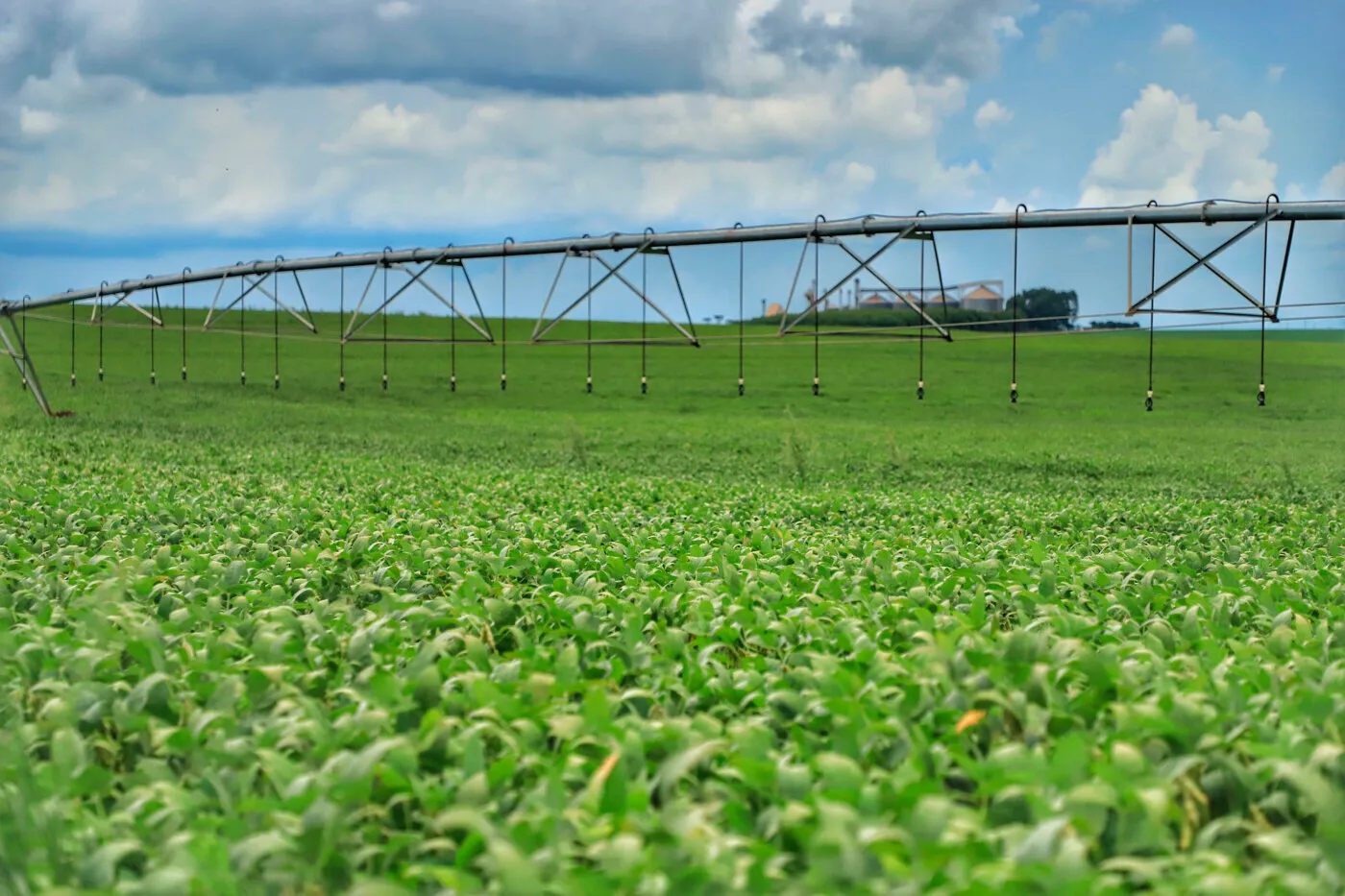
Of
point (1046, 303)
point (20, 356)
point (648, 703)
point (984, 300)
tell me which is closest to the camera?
point (648, 703)

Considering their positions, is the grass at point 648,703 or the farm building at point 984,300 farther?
the farm building at point 984,300

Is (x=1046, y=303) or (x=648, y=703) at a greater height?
(x=1046, y=303)

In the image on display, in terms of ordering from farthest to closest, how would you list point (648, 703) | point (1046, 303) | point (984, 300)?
point (984, 300) < point (1046, 303) < point (648, 703)

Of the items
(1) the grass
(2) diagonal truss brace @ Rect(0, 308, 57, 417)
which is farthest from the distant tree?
(2) diagonal truss brace @ Rect(0, 308, 57, 417)

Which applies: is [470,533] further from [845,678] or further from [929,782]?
[929,782]

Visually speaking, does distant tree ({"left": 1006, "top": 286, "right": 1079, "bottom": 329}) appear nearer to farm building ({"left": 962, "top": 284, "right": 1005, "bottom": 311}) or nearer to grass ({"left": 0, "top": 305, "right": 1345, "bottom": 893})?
farm building ({"left": 962, "top": 284, "right": 1005, "bottom": 311})

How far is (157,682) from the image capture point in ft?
16.3

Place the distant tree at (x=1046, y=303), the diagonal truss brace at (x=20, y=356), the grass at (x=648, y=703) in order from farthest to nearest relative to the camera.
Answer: the diagonal truss brace at (x=20, y=356) < the distant tree at (x=1046, y=303) < the grass at (x=648, y=703)

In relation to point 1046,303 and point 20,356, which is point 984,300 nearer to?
point 1046,303

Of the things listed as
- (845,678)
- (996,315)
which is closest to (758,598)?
(845,678)

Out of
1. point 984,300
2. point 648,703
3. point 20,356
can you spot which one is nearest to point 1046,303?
point 984,300

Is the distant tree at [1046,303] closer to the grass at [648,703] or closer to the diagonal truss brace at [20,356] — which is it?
the grass at [648,703]

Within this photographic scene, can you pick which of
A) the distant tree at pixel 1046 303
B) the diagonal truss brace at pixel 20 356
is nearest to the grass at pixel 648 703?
the distant tree at pixel 1046 303

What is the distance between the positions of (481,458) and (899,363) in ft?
156
